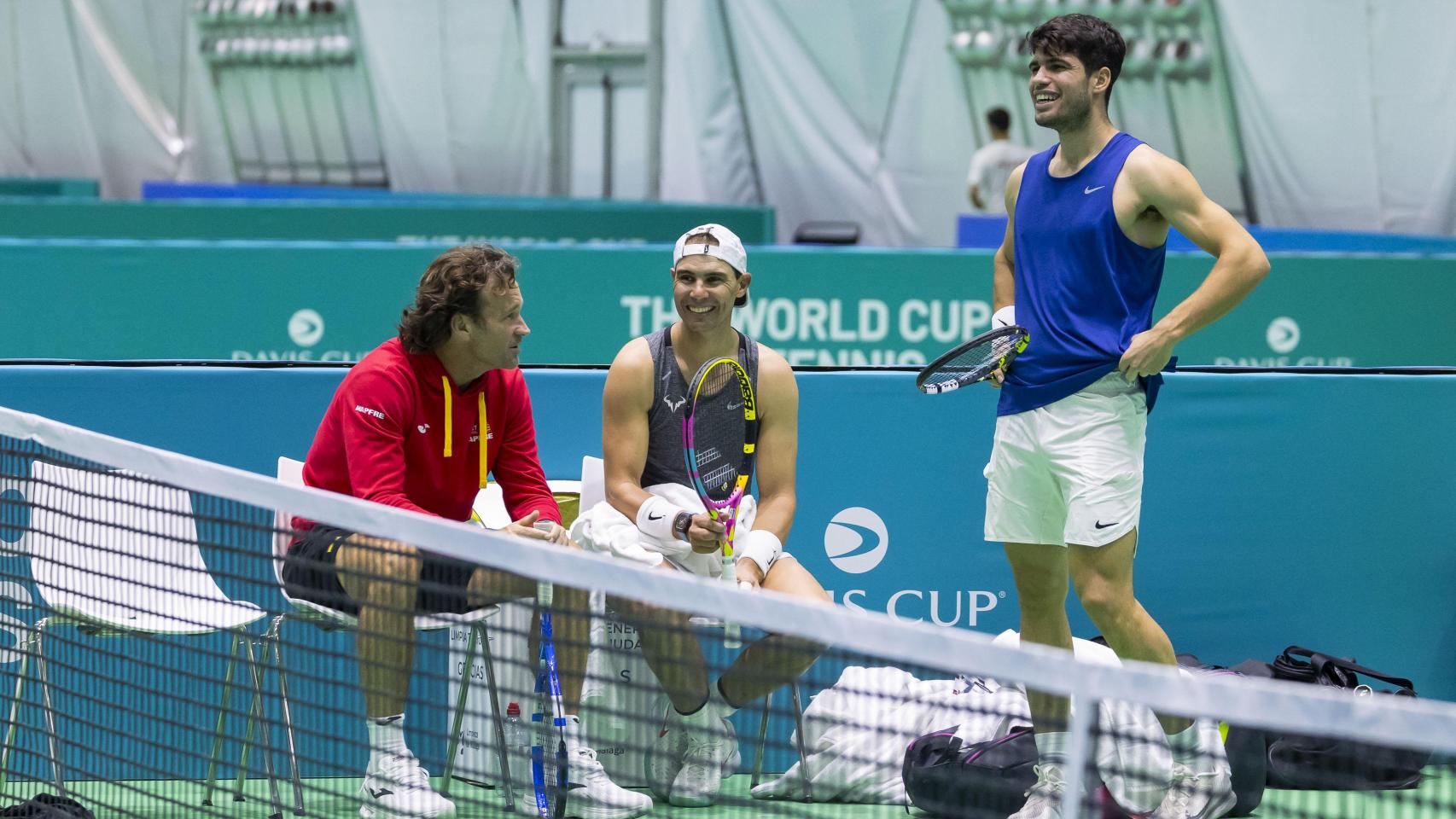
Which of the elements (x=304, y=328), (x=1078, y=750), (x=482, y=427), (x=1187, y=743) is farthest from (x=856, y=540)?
(x=304, y=328)

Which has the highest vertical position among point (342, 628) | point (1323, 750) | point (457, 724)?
point (342, 628)

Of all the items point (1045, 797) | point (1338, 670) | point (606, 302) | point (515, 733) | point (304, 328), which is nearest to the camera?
point (1045, 797)

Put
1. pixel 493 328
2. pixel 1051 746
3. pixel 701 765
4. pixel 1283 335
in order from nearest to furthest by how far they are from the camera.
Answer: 1. pixel 1051 746
2. pixel 701 765
3. pixel 493 328
4. pixel 1283 335

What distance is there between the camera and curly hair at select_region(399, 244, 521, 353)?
4.25 metres

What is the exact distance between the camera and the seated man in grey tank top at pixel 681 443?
4.09 metres

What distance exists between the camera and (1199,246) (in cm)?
370

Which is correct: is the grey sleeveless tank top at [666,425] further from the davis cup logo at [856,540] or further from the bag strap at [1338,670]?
the bag strap at [1338,670]

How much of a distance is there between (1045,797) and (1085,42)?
5.54 feet

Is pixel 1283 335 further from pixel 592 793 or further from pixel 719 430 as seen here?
pixel 592 793

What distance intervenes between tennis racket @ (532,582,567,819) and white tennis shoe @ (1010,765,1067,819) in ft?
3.03

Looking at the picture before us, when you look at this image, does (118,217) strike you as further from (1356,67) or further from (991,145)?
(1356,67)

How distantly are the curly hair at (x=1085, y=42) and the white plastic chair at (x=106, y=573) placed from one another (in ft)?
7.14

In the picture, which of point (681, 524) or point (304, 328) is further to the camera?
point (304, 328)

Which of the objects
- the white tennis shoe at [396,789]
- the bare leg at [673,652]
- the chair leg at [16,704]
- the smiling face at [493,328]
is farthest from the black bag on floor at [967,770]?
the chair leg at [16,704]
